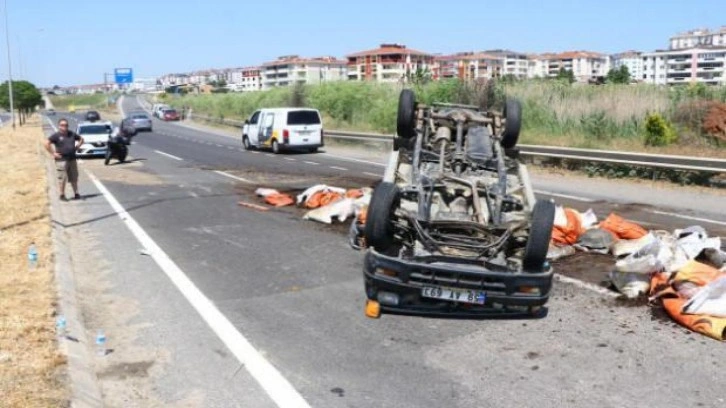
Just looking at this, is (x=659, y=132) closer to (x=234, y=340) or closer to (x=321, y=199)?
(x=321, y=199)

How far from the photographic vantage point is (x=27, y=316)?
→ 20.5 ft

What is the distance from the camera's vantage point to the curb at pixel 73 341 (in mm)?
4652

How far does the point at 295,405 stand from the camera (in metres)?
4.64

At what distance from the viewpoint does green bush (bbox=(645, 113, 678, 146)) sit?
64.9ft

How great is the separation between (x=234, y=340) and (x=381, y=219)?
1687mm

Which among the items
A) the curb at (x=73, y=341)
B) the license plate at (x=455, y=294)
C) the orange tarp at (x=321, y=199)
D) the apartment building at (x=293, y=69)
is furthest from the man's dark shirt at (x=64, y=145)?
the apartment building at (x=293, y=69)

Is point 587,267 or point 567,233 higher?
point 567,233

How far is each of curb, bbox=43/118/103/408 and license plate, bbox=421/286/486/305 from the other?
9.15 ft

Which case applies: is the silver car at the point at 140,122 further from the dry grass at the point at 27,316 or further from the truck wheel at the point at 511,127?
the truck wheel at the point at 511,127

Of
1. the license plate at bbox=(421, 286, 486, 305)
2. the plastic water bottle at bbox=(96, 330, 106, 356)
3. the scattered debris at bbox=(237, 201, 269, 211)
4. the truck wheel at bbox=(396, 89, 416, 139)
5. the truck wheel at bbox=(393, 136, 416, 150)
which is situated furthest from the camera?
the scattered debris at bbox=(237, 201, 269, 211)

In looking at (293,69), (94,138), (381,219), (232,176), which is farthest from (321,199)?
(293,69)

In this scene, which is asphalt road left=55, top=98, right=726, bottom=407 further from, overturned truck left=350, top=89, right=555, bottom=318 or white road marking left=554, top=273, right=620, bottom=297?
overturned truck left=350, top=89, right=555, bottom=318

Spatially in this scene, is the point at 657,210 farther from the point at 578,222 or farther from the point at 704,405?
the point at 704,405

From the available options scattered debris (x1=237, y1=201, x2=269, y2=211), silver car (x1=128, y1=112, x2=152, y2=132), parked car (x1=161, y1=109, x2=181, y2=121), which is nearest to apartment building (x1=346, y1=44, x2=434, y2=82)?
parked car (x1=161, y1=109, x2=181, y2=121)
